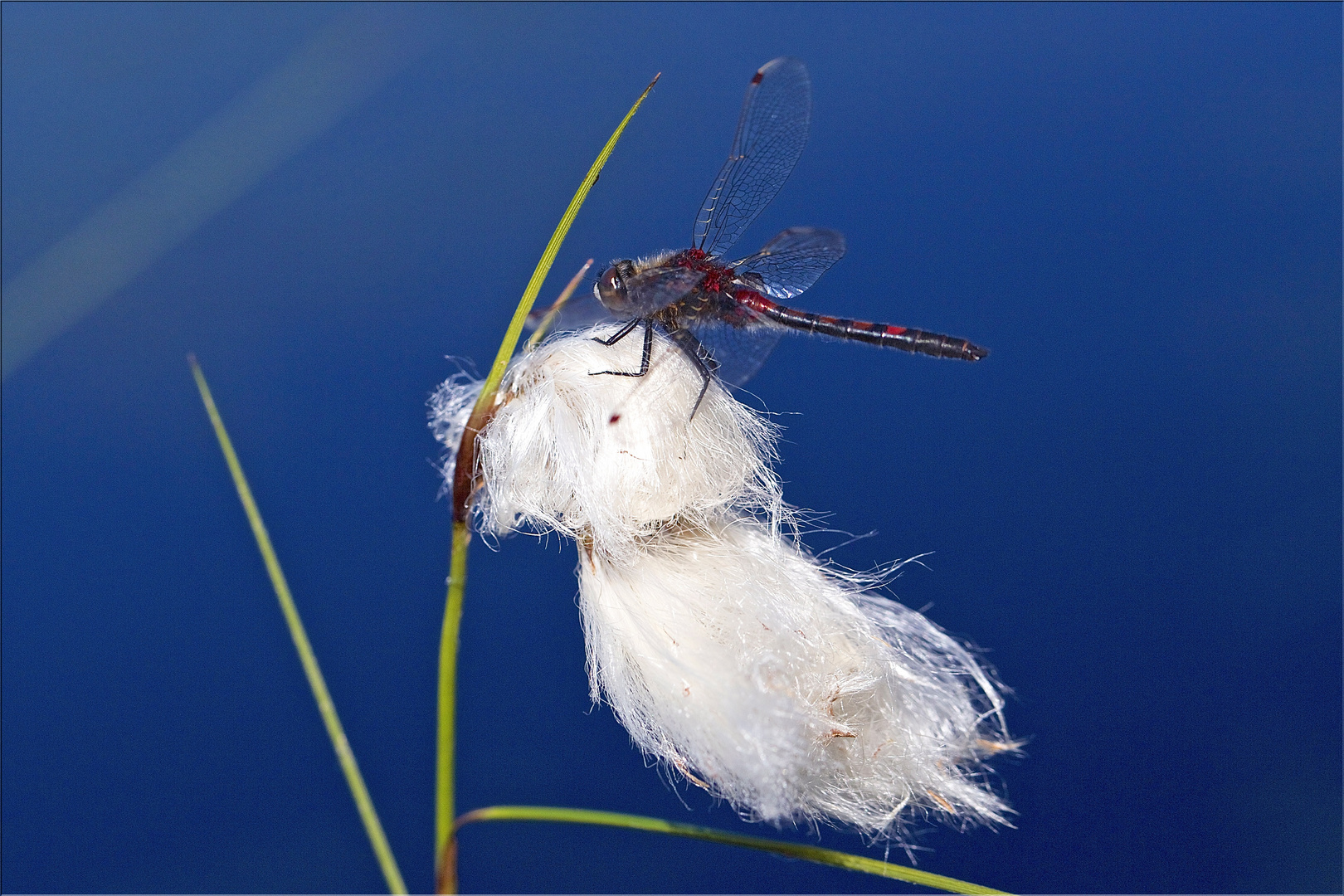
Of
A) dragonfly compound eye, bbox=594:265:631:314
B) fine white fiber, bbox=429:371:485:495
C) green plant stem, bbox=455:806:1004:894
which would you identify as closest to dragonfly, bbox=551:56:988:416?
dragonfly compound eye, bbox=594:265:631:314

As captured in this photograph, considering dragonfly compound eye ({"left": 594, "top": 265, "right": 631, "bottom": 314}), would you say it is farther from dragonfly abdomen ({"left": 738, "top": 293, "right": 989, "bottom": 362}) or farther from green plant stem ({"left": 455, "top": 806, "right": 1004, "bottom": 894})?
green plant stem ({"left": 455, "top": 806, "right": 1004, "bottom": 894})

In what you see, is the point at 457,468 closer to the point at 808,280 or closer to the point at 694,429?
the point at 694,429

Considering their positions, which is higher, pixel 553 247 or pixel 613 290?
pixel 613 290

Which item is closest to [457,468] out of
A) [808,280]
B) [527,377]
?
[527,377]

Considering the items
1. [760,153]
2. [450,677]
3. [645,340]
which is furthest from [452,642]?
[760,153]

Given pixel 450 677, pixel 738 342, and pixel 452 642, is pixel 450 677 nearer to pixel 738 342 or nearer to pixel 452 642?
pixel 452 642

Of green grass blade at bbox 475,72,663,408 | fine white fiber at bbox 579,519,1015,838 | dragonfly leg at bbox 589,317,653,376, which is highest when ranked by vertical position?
dragonfly leg at bbox 589,317,653,376

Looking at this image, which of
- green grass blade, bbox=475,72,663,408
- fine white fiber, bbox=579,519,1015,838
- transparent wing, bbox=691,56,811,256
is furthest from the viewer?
transparent wing, bbox=691,56,811,256
